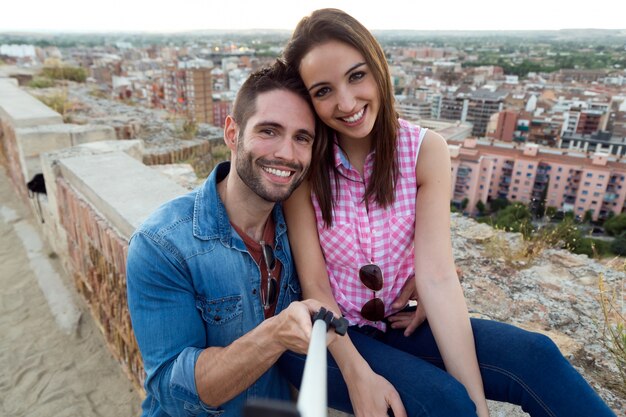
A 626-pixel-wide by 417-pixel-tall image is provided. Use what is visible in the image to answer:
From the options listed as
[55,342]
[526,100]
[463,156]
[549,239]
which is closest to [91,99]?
[55,342]

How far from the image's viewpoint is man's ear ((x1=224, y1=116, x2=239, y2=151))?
4.53ft

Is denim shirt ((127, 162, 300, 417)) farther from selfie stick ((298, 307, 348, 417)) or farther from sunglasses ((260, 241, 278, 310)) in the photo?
selfie stick ((298, 307, 348, 417))

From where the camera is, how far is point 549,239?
10.3ft

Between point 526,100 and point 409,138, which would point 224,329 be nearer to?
point 409,138

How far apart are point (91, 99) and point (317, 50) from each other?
7.71 m

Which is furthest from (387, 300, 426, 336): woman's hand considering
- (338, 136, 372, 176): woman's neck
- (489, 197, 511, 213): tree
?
(489, 197, 511, 213): tree

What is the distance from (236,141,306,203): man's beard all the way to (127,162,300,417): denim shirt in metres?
0.12

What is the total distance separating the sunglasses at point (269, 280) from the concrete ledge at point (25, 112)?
330 centimetres

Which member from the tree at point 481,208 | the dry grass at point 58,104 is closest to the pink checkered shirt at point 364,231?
the dry grass at point 58,104

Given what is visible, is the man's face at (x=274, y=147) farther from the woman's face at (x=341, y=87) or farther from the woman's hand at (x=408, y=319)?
the woman's hand at (x=408, y=319)

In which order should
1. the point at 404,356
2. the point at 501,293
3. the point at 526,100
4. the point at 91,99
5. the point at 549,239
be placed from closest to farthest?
the point at 404,356 < the point at 501,293 < the point at 549,239 < the point at 91,99 < the point at 526,100

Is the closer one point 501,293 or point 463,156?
point 501,293

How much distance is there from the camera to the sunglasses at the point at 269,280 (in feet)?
4.42

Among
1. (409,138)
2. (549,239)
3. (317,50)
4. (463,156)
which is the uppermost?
(317,50)
